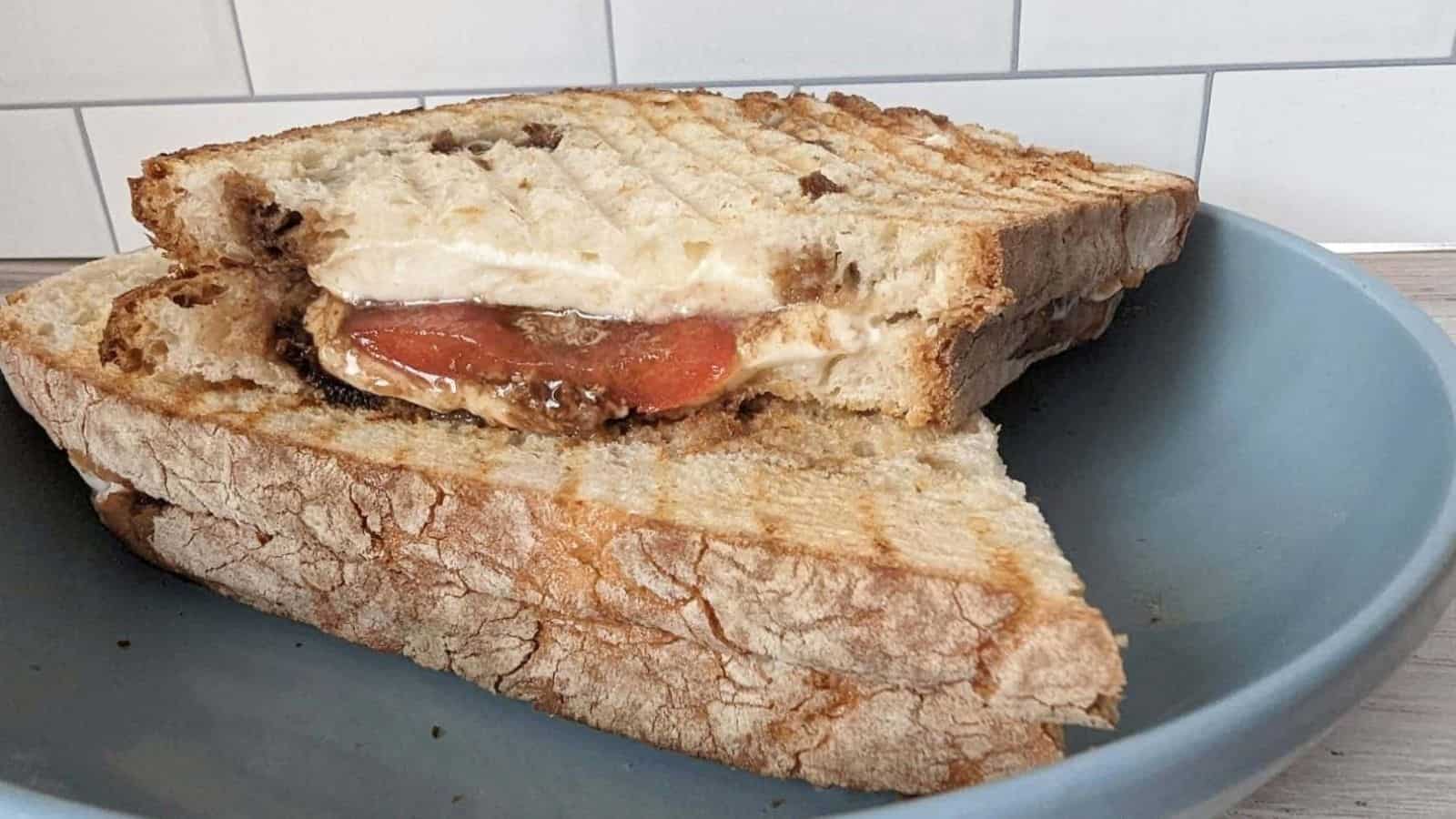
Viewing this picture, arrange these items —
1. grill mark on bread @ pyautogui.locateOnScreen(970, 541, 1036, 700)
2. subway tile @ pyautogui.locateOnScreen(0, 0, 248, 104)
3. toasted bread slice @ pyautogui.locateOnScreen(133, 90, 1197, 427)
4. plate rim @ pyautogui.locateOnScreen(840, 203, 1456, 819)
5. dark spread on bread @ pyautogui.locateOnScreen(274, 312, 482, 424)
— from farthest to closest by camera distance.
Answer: subway tile @ pyautogui.locateOnScreen(0, 0, 248, 104), dark spread on bread @ pyautogui.locateOnScreen(274, 312, 482, 424), toasted bread slice @ pyautogui.locateOnScreen(133, 90, 1197, 427), grill mark on bread @ pyautogui.locateOnScreen(970, 541, 1036, 700), plate rim @ pyautogui.locateOnScreen(840, 203, 1456, 819)

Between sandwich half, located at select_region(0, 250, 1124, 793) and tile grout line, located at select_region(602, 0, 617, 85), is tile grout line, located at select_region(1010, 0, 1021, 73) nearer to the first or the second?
tile grout line, located at select_region(602, 0, 617, 85)

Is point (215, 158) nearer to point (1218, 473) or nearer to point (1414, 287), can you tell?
point (1218, 473)

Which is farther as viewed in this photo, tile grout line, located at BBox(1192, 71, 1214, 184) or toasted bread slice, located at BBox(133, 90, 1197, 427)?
tile grout line, located at BBox(1192, 71, 1214, 184)

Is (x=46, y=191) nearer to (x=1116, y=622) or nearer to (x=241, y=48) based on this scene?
(x=241, y=48)

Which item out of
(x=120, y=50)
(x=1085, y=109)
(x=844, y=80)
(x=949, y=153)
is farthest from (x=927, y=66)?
(x=120, y=50)

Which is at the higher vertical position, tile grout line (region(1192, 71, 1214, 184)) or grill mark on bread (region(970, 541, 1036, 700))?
tile grout line (region(1192, 71, 1214, 184))

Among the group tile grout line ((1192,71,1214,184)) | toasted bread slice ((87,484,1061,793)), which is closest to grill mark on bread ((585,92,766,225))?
toasted bread slice ((87,484,1061,793))
